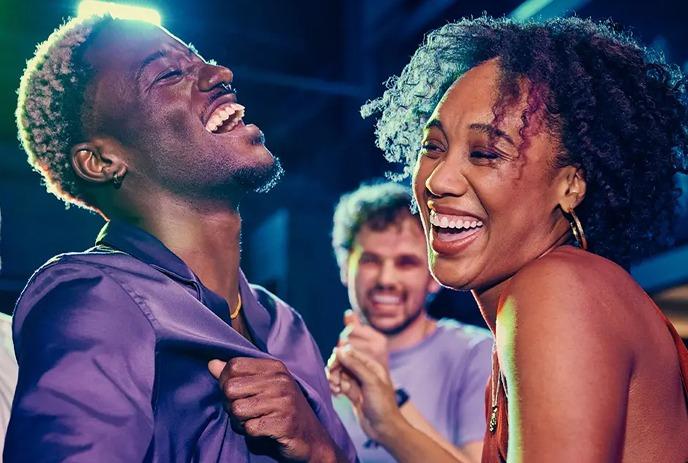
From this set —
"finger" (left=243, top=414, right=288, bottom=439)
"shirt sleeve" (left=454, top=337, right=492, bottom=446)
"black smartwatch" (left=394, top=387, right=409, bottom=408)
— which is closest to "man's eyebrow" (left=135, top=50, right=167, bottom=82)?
"finger" (left=243, top=414, right=288, bottom=439)

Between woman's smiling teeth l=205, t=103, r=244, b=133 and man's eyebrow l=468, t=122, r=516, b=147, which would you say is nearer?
man's eyebrow l=468, t=122, r=516, b=147

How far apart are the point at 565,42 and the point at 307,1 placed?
359 centimetres

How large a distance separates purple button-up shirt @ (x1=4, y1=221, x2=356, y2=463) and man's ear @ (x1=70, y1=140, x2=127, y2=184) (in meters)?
0.20

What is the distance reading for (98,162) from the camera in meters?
2.37

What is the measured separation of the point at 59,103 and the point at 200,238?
0.56 m

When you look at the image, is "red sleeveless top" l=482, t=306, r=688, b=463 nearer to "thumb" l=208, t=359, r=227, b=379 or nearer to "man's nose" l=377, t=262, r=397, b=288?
"thumb" l=208, t=359, r=227, b=379

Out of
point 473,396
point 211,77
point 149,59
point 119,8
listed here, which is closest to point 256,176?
point 211,77

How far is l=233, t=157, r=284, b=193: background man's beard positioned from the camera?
234 cm

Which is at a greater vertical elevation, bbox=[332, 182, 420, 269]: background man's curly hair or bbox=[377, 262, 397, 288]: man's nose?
bbox=[332, 182, 420, 269]: background man's curly hair

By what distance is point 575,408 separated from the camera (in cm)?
141

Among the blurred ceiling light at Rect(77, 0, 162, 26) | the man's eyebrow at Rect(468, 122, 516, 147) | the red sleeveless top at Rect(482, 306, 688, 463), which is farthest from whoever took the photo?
the blurred ceiling light at Rect(77, 0, 162, 26)

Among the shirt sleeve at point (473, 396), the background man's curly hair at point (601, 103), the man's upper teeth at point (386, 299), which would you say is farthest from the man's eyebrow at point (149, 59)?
the shirt sleeve at point (473, 396)

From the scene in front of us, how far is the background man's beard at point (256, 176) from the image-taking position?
2342 millimetres

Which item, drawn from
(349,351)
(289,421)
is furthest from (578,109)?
(349,351)
